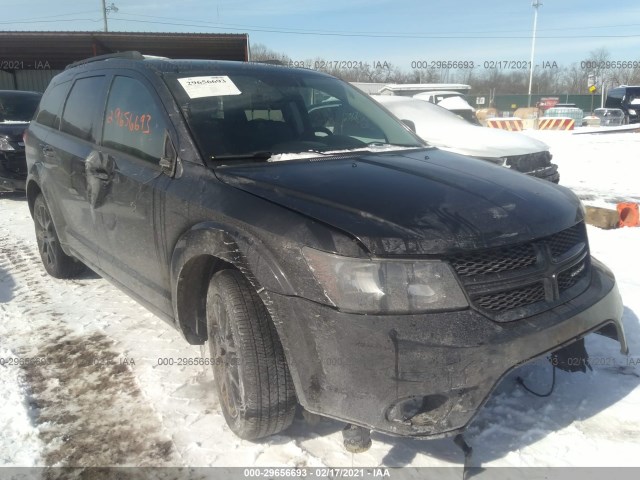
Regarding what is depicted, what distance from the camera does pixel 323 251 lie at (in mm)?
2023

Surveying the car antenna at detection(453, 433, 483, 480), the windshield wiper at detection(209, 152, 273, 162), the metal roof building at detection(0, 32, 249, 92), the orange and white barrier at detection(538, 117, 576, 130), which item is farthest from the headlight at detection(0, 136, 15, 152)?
the orange and white barrier at detection(538, 117, 576, 130)

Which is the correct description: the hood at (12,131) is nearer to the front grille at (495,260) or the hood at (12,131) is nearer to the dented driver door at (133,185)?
the dented driver door at (133,185)

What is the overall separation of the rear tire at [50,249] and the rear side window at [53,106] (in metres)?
0.68

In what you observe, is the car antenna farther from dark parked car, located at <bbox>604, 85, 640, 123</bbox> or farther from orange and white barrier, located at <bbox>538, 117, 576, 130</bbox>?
dark parked car, located at <bbox>604, 85, 640, 123</bbox>

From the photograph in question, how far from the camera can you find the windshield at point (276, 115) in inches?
114

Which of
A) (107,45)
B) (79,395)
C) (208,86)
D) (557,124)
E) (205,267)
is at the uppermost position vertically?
(107,45)

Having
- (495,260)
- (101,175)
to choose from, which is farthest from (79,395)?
(495,260)

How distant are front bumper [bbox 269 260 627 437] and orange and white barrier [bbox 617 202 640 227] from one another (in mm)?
5186

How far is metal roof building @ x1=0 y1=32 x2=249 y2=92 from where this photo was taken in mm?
17766

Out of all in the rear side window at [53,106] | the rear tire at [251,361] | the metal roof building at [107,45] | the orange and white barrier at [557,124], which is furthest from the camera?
the orange and white barrier at [557,124]

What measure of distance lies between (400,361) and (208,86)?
1.94 m

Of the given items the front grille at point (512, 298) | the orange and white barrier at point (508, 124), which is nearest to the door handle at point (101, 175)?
the front grille at point (512, 298)

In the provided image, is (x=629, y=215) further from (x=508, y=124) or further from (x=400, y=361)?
(x=508, y=124)

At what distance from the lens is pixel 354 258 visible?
2.00m
